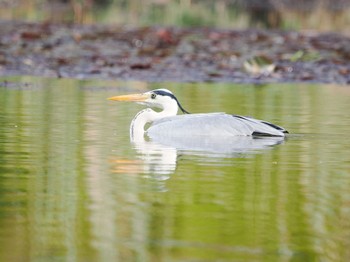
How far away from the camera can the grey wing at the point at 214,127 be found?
11375 mm

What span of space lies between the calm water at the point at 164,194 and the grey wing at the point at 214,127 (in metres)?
0.31

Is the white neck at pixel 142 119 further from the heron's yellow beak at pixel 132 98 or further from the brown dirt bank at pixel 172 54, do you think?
the brown dirt bank at pixel 172 54

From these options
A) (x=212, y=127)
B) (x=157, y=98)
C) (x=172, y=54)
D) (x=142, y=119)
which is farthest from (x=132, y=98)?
(x=172, y=54)

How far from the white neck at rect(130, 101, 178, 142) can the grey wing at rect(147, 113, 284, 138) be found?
0.19 m

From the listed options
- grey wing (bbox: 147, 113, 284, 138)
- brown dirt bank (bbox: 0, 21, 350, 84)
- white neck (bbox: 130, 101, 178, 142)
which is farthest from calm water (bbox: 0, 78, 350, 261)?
brown dirt bank (bbox: 0, 21, 350, 84)

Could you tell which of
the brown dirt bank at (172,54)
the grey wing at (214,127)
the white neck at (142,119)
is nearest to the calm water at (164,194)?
the white neck at (142,119)

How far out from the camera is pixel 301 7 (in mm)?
46656

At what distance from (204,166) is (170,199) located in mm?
1841

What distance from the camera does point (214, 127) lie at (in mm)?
11430

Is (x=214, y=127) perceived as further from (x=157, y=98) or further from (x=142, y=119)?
(x=157, y=98)

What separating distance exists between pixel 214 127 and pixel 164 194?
4.14m

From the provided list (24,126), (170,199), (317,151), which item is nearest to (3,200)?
(170,199)

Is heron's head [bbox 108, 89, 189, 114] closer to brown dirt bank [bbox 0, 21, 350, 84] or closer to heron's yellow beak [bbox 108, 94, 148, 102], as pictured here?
heron's yellow beak [bbox 108, 94, 148, 102]

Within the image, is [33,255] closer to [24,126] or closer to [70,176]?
[70,176]
